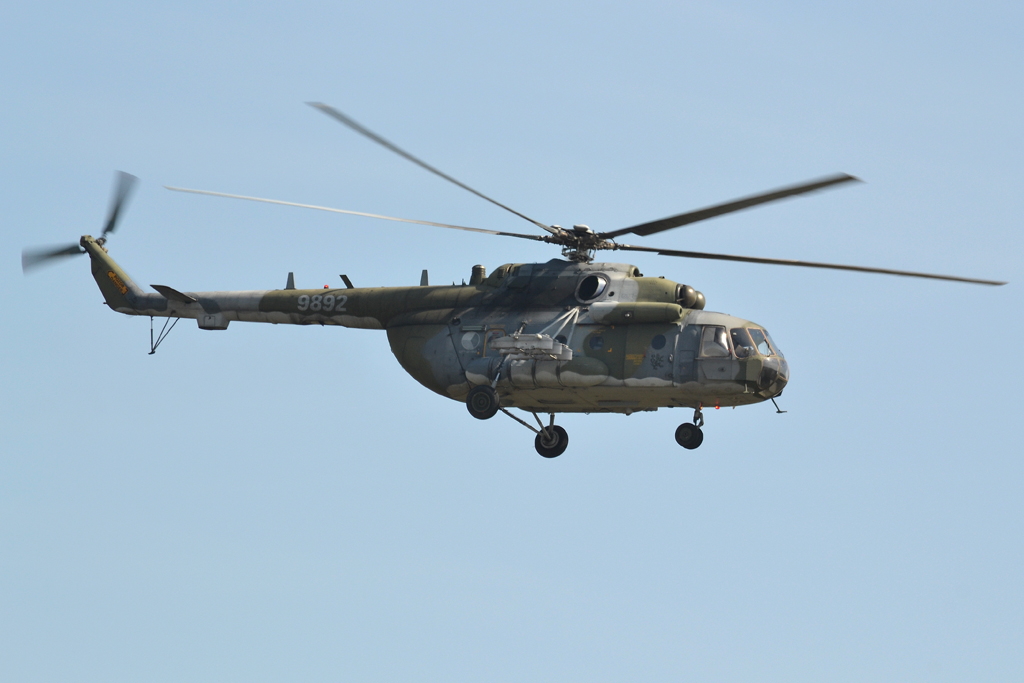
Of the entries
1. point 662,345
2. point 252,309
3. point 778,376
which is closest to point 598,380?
point 662,345

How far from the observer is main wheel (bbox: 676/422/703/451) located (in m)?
31.9

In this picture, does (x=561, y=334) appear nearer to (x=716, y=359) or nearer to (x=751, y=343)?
(x=716, y=359)

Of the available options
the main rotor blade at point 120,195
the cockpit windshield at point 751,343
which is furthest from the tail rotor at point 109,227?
the cockpit windshield at point 751,343

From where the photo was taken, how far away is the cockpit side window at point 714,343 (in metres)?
30.4

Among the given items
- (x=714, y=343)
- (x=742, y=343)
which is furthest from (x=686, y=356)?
(x=742, y=343)

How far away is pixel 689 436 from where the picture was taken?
31969 mm

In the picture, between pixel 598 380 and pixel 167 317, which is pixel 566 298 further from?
pixel 167 317

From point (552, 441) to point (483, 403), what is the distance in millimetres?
2852

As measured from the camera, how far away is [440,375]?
3306 centimetres

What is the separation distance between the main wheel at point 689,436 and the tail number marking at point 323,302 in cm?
921

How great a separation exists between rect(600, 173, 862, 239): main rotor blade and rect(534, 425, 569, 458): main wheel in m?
5.20

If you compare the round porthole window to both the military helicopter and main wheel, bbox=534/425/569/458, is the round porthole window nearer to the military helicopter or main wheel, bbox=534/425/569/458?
the military helicopter

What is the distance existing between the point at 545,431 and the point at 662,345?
15.3 feet

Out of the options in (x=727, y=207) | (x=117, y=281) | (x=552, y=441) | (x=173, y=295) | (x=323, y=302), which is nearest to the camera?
(x=727, y=207)
